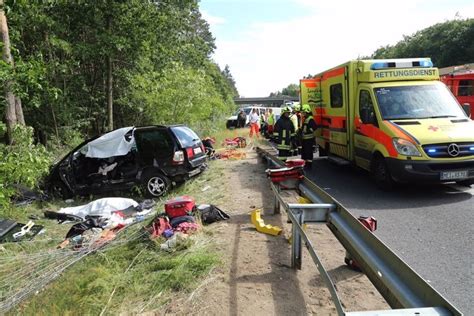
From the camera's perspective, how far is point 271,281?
4.11 meters

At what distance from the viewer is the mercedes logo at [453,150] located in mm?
7188

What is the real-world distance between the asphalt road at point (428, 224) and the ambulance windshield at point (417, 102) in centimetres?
145

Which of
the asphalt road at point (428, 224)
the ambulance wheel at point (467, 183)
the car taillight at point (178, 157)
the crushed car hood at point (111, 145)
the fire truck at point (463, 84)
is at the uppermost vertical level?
the fire truck at point (463, 84)

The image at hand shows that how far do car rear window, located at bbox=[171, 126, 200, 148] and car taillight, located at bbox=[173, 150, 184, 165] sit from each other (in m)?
0.21

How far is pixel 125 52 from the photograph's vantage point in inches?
666

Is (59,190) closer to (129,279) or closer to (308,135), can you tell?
(308,135)

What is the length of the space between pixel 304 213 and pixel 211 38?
74.5 meters

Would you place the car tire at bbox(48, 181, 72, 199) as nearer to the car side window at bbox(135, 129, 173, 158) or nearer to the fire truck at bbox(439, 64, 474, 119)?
the car side window at bbox(135, 129, 173, 158)

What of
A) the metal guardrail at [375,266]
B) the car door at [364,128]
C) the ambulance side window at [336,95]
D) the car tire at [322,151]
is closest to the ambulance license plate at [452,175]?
the car door at [364,128]

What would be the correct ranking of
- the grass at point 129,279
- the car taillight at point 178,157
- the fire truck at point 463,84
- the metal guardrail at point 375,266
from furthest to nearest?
the fire truck at point 463,84
the car taillight at point 178,157
the grass at point 129,279
the metal guardrail at point 375,266

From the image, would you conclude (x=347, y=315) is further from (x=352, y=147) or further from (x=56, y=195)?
(x=56, y=195)

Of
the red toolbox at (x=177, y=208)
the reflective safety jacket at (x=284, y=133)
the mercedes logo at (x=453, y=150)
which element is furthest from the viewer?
the reflective safety jacket at (x=284, y=133)

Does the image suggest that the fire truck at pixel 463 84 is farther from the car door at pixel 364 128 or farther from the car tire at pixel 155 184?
the car tire at pixel 155 184

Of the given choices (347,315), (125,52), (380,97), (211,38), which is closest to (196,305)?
(347,315)
